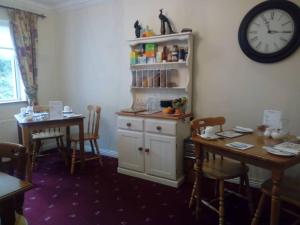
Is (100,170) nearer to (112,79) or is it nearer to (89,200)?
(89,200)

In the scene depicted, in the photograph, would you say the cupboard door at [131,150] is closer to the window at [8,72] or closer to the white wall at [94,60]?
the white wall at [94,60]

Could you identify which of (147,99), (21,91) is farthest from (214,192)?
(21,91)

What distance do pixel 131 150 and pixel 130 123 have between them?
36 centimetres

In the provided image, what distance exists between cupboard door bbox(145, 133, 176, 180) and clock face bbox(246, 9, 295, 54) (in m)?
1.38

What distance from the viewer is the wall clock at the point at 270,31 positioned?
2.32 meters

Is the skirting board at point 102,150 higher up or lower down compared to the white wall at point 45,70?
lower down

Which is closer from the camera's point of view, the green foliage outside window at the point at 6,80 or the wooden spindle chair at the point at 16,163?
the wooden spindle chair at the point at 16,163

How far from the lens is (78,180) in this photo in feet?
9.72

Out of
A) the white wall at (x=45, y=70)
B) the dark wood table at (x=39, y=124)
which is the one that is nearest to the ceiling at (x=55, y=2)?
the white wall at (x=45, y=70)

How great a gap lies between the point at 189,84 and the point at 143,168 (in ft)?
3.94

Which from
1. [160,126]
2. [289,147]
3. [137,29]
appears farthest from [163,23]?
[289,147]

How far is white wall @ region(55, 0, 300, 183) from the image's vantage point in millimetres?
2527

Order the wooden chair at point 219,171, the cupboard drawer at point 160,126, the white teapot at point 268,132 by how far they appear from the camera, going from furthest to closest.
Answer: the cupboard drawer at point 160,126, the white teapot at point 268,132, the wooden chair at point 219,171

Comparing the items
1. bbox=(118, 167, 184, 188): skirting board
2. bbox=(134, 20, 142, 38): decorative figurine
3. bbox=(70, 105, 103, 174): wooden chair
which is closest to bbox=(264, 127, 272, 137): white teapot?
bbox=(118, 167, 184, 188): skirting board
